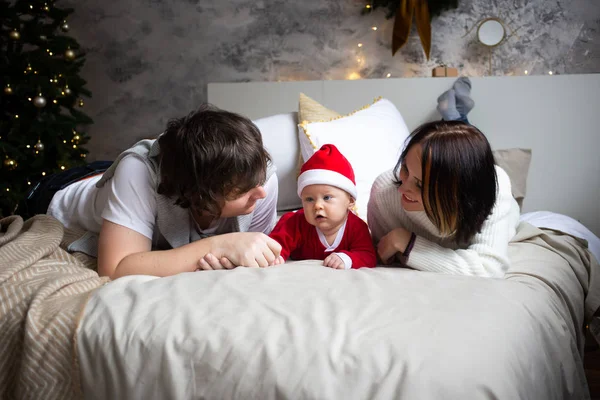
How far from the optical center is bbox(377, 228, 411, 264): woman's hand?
1344mm

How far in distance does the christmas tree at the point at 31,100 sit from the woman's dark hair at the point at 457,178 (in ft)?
7.24

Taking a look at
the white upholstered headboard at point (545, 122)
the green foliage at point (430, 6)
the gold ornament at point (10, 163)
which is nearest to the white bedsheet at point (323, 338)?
the white upholstered headboard at point (545, 122)

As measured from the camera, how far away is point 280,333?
859 mm

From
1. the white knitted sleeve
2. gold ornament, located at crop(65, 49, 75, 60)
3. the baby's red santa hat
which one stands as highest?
gold ornament, located at crop(65, 49, 75, 60)

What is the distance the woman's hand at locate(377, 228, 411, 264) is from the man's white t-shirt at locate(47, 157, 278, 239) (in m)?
0.36

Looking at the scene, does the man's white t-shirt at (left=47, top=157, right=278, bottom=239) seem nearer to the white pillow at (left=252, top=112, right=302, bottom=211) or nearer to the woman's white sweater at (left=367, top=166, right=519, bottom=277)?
the woman's white sweater at (left=367, top=166, right=519, bottom=277)

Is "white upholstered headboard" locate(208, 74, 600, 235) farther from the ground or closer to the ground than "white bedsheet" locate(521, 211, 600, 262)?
farther from the ground

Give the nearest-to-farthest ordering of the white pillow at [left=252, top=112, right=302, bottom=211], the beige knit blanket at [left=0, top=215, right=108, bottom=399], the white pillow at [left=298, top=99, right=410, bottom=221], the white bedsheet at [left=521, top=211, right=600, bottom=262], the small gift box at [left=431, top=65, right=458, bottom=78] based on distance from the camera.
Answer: the beige knit blanket at [left=0, top=215, right=108, bottom=399], the white bedsheet at [left=521, top=211, right=600, bottom=262], the white pillow at [left=298, top=99, right=410, bottom=221], the white pillow at [left=252, top=112, right=302, bottom=211], the small gift box at [left=431, top=65, right=458, bottom=78]

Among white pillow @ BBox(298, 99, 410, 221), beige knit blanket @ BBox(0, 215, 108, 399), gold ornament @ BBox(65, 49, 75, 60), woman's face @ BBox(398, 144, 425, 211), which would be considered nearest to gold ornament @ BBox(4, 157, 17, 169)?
gold ornament @ BBox(65, 49, 75, 60)

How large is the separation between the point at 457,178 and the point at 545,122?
1.81m

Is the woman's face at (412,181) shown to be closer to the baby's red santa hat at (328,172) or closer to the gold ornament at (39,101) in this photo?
the baby's red santa hat at (328,172)

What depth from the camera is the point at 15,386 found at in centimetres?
99

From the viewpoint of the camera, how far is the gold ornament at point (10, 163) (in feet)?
8.85

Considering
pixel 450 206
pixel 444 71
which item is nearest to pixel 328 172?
pixel 450 206
